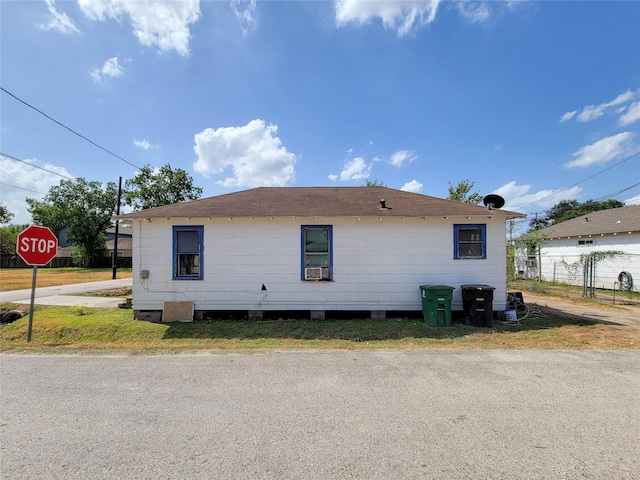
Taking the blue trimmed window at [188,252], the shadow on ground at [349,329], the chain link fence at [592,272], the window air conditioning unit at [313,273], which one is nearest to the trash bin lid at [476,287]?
the shadow on ground at [349,329]

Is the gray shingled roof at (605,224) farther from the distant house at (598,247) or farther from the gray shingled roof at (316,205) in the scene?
the gray shingled roof at (316,205)

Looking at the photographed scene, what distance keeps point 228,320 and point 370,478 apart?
653 cm

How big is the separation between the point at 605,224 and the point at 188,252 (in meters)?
22.3

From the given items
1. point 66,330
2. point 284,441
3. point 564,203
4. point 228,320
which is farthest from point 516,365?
point 564,203

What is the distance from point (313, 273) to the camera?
326 inches

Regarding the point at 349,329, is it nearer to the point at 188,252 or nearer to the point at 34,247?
the point at 188,252

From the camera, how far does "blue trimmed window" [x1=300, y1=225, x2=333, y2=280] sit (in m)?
8.28

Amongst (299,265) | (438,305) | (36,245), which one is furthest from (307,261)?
(36,245)

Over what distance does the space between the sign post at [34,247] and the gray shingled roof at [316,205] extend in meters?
1.72

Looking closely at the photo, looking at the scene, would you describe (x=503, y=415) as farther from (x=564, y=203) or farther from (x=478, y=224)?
(x=564, y=203)

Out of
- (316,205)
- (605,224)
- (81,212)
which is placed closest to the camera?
(316,205)

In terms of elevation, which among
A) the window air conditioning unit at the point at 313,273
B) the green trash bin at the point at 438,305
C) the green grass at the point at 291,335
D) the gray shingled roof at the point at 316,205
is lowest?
the green grass at the point at 291,335

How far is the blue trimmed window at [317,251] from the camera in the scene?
27.2ft

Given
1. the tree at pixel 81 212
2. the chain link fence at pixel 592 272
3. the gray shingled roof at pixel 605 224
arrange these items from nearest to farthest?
1. the chain link fence at pixel 592 272
2. the gray shingled roof at pixel 605 224
3. the tree at pixel 81 212
